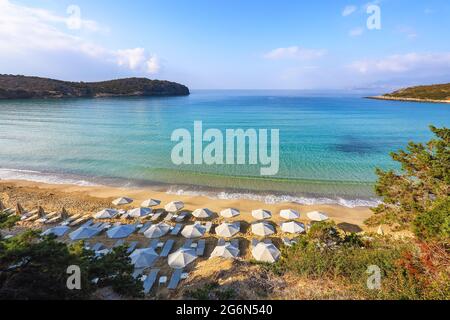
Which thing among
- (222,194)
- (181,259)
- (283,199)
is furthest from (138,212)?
(283,199)

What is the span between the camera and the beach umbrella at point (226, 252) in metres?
12.8

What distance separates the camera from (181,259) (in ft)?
39.9

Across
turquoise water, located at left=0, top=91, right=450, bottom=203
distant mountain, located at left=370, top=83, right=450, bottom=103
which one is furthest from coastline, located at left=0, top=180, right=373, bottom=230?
distant mountain, located at left=370, top=83, right=450, bottom=103

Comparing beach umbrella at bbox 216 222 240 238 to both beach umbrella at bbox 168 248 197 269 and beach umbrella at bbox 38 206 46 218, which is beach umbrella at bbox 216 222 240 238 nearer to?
beach umbrella at bbox 168 248 197 269

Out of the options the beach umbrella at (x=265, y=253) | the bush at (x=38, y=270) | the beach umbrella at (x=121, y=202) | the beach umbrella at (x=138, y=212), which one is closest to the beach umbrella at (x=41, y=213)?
the beach umbrella at (x=121, y=202)

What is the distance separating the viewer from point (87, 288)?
6.96m

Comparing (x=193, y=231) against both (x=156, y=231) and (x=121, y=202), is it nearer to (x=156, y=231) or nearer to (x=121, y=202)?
(x=156, y=231)

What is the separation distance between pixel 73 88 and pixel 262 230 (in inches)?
6066

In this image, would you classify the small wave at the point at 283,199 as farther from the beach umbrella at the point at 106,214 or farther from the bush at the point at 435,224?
the bush at the point at 435,224

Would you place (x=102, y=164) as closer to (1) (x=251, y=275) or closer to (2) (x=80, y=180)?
(2) (x=80, y=180)

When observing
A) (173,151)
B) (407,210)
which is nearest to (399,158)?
(407,210)

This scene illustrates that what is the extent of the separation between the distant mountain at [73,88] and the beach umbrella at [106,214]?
13286cm

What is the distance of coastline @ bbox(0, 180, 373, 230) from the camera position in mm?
18719

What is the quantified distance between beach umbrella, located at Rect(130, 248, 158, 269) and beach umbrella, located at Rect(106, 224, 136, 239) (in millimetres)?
2787
